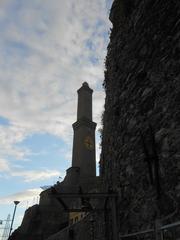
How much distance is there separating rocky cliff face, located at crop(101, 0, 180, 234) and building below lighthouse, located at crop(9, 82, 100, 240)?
30.1 meters

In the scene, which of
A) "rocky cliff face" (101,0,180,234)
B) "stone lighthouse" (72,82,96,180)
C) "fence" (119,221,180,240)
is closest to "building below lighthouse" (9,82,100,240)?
"stone lighthouse" (72,82,96,180)

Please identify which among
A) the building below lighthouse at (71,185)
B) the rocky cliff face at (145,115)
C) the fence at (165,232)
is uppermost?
the building below lighthouse at (71,185)

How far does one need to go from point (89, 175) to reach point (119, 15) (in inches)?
1482

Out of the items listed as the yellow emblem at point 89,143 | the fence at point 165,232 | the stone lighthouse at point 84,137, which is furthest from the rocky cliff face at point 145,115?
the yellow emblem at point 89,143

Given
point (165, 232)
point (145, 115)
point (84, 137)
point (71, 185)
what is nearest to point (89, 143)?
point (84, 137)

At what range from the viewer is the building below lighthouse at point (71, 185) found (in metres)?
37.7

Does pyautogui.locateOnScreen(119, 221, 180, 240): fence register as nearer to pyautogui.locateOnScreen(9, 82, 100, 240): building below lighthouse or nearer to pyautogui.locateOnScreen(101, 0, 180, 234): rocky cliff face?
pyautogui.locateOnScreen(101, 0, 180, 234): rocky cliff face

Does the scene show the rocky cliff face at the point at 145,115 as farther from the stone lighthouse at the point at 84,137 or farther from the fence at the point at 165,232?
the stone lighthouse at the point at 84,137

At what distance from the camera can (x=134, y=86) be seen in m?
4.88

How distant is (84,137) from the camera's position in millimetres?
45531

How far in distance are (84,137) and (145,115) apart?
136ft

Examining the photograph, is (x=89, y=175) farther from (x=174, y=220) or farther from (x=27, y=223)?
(x=174, y=220)

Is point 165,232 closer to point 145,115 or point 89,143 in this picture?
point 145,115

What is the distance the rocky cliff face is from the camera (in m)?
3.55
